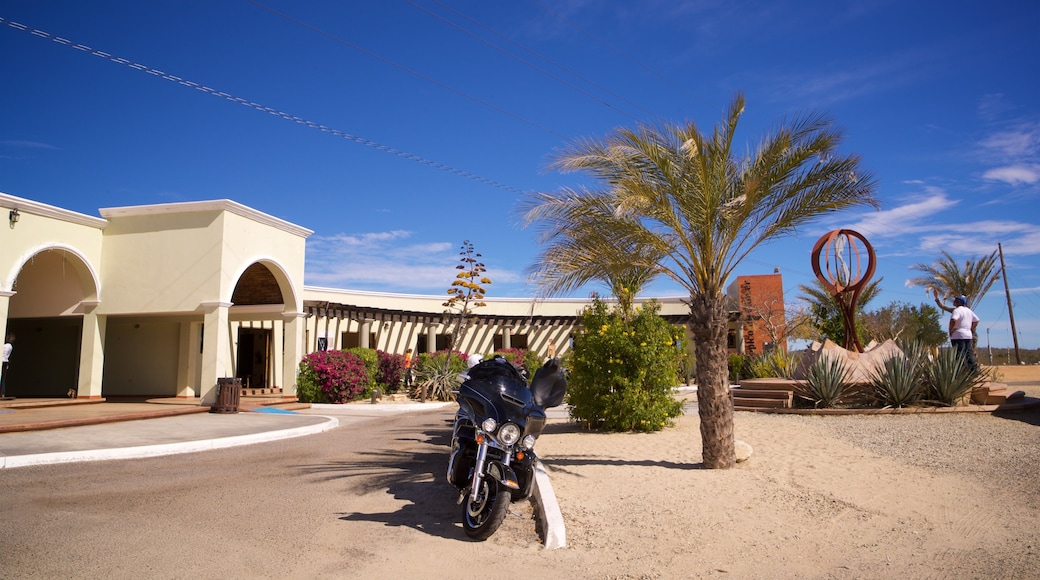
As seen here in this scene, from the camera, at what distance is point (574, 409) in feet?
39.7

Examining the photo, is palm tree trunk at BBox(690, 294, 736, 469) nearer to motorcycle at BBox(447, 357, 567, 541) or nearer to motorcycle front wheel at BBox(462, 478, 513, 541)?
motorcycle at BBox(447, 357, 567, 541)

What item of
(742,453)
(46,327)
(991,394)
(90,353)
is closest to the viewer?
(742,453)

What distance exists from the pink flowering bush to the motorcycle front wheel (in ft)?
45.4

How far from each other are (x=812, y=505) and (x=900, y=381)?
24.5 feet

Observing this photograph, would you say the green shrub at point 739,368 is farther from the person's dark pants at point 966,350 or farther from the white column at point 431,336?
the white column at point 431,336

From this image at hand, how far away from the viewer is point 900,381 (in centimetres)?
1224

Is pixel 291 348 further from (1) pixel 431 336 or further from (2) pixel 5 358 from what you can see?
(1) pixel 431 336

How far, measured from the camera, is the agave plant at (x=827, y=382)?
43.4 feet

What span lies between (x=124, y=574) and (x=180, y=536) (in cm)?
90

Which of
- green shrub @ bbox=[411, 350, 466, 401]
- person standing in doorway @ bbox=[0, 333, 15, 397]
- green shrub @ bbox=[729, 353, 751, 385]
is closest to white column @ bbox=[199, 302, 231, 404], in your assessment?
person standing in doorway @ bbox=[0, 333, 15, 397]

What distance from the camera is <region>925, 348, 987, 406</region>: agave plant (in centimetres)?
1197

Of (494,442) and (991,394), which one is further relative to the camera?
(991,394)

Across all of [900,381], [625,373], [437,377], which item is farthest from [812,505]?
[437,377]

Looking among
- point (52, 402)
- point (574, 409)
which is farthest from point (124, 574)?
point (52, 402)
